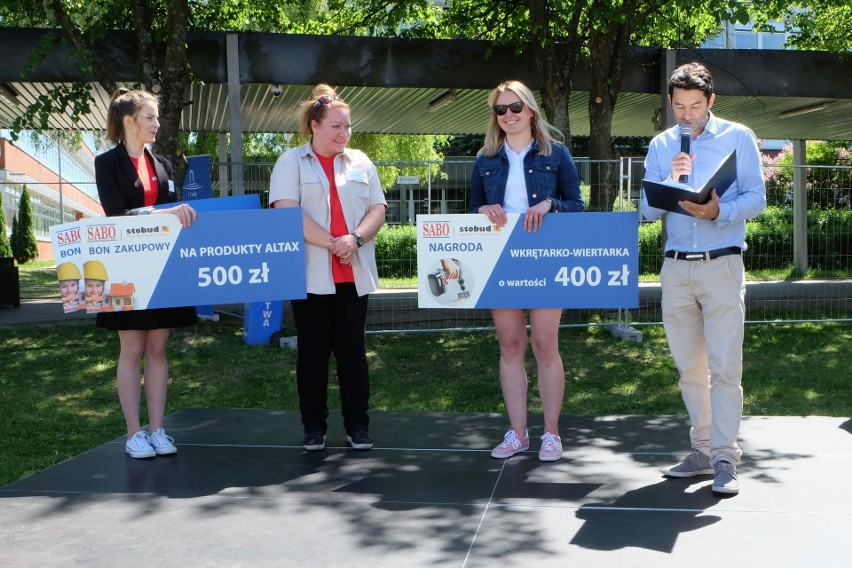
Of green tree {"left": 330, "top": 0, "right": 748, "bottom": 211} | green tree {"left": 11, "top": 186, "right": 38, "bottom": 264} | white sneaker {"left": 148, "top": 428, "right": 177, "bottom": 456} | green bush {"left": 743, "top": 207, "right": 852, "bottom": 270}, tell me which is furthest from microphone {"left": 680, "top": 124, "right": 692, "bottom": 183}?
green tree {"left": 11, "top": 186, "right": 38, "bottom": 264}

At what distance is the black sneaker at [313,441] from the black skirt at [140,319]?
3.41ft

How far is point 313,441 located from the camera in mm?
5828

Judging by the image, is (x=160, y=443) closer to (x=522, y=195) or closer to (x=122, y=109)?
(x=122, y=109)

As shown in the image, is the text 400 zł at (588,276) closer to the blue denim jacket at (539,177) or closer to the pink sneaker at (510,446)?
the blue denim jacket at (539,177)

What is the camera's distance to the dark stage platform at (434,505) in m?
3.93

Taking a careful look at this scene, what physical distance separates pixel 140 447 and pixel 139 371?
1.54 feet

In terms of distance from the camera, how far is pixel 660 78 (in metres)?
13.8

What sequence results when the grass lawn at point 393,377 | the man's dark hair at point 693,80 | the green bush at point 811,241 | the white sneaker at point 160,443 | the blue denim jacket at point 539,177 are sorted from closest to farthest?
1. the man's dark hair at point 693,80
2. the blue denim jacket at point 539,177
3. the white sneaker at point 160,443
4. the grass lawn at point 393,377
5. the green bush at point 811,241

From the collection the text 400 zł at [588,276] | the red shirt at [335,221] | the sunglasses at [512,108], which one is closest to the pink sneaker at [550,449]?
the text 400 zł at [588,276]

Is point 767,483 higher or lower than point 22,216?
lower

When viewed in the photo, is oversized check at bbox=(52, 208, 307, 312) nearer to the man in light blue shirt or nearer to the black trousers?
the black trousers

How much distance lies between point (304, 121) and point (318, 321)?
1.24m

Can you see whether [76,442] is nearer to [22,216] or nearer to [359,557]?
[359,557]

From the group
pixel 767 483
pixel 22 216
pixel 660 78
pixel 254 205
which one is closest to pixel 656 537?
pixel 767 483
